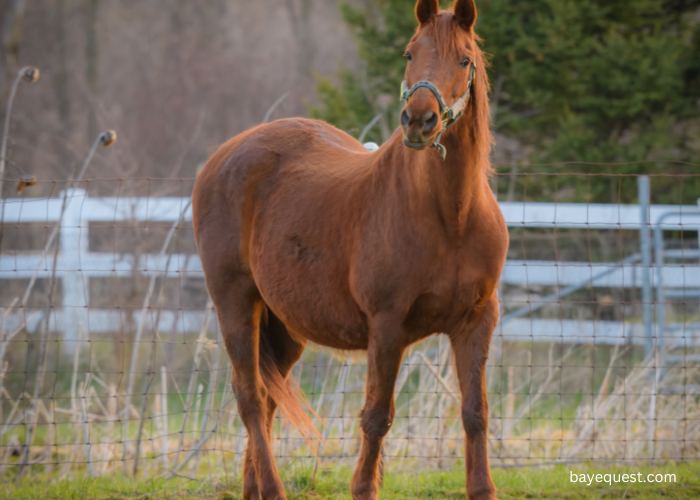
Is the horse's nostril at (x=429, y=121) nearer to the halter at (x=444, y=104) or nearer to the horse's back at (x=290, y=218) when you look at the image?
the halter at (x=444, y=104)

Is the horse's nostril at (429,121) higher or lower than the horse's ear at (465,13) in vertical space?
lower

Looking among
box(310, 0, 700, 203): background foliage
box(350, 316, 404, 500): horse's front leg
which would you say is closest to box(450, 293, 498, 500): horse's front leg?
box(350, 316, 404, 500): horse's front leg

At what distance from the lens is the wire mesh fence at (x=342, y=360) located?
4.07m

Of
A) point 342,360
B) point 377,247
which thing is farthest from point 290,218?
point 342,360

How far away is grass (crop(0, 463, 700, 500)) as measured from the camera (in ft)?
11.0

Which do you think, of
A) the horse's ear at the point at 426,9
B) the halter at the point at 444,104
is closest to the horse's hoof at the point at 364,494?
the halter at the point at 444,104

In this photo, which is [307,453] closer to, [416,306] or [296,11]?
[416,306]

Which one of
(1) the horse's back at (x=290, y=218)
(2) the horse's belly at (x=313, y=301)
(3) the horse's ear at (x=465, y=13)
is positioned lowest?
(2) the horse's belly at (x=313, y=301)

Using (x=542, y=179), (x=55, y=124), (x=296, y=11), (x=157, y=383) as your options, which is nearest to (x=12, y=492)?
(x=157, y=383)

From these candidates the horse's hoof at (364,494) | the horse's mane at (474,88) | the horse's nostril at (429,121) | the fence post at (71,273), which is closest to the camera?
the horse's nostril at (429,121)

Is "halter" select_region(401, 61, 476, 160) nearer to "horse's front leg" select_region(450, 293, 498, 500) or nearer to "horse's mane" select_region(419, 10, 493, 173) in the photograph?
"horse's mane" select_region(419, 10, 493, 173)

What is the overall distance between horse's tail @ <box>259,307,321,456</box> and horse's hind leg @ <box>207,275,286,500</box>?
0.06 m

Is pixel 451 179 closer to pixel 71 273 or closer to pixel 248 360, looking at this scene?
pixel 248 360

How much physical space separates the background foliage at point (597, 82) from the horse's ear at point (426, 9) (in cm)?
538
